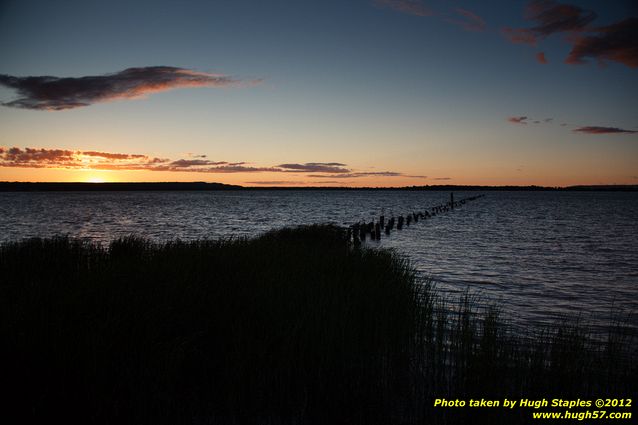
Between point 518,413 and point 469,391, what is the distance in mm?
641

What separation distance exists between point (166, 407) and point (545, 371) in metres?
5.32

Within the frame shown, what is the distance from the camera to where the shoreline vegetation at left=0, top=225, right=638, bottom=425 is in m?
5.58

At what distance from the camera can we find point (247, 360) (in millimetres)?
6355

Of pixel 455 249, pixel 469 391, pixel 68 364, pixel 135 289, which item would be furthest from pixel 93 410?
pixel 455 249

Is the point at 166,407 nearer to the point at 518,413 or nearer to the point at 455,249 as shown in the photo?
the point at 518,413

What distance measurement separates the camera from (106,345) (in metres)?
6.00

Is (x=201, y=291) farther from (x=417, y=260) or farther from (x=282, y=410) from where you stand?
(x=417, y=260)

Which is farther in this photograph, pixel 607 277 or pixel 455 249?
pixel 455 249

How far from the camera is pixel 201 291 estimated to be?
8281 mm

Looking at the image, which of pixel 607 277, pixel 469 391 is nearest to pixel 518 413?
pixel 469 391

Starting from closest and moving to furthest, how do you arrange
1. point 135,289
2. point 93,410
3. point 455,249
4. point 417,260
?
point 93,410 < point 135,289 < point 417,260 < point 455,249

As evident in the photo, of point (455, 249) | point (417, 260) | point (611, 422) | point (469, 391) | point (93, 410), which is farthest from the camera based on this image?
point (455, 249)

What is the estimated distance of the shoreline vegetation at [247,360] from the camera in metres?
5.58

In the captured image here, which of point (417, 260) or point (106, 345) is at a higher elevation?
point (106, 345)
